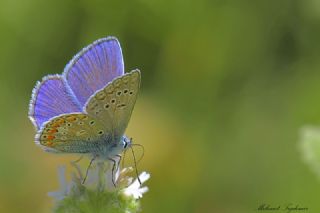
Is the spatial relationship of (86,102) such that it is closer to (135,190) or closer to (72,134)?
(72,134)

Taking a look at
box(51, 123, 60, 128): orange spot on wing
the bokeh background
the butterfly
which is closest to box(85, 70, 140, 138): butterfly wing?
the butterfly

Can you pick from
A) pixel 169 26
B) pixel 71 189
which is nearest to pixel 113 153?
pixel 71 189

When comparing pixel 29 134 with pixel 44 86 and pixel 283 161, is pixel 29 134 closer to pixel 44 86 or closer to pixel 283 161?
pixel 283 161

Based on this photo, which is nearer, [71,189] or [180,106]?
[71,189]

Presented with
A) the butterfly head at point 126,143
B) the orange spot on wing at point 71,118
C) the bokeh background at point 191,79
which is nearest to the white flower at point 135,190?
the butterfly head at point 126,143

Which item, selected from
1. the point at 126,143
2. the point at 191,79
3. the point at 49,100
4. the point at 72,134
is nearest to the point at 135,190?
the point at 126,143

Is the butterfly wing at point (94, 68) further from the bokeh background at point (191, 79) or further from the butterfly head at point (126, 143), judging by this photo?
the bokeh background at point (191, 79)
